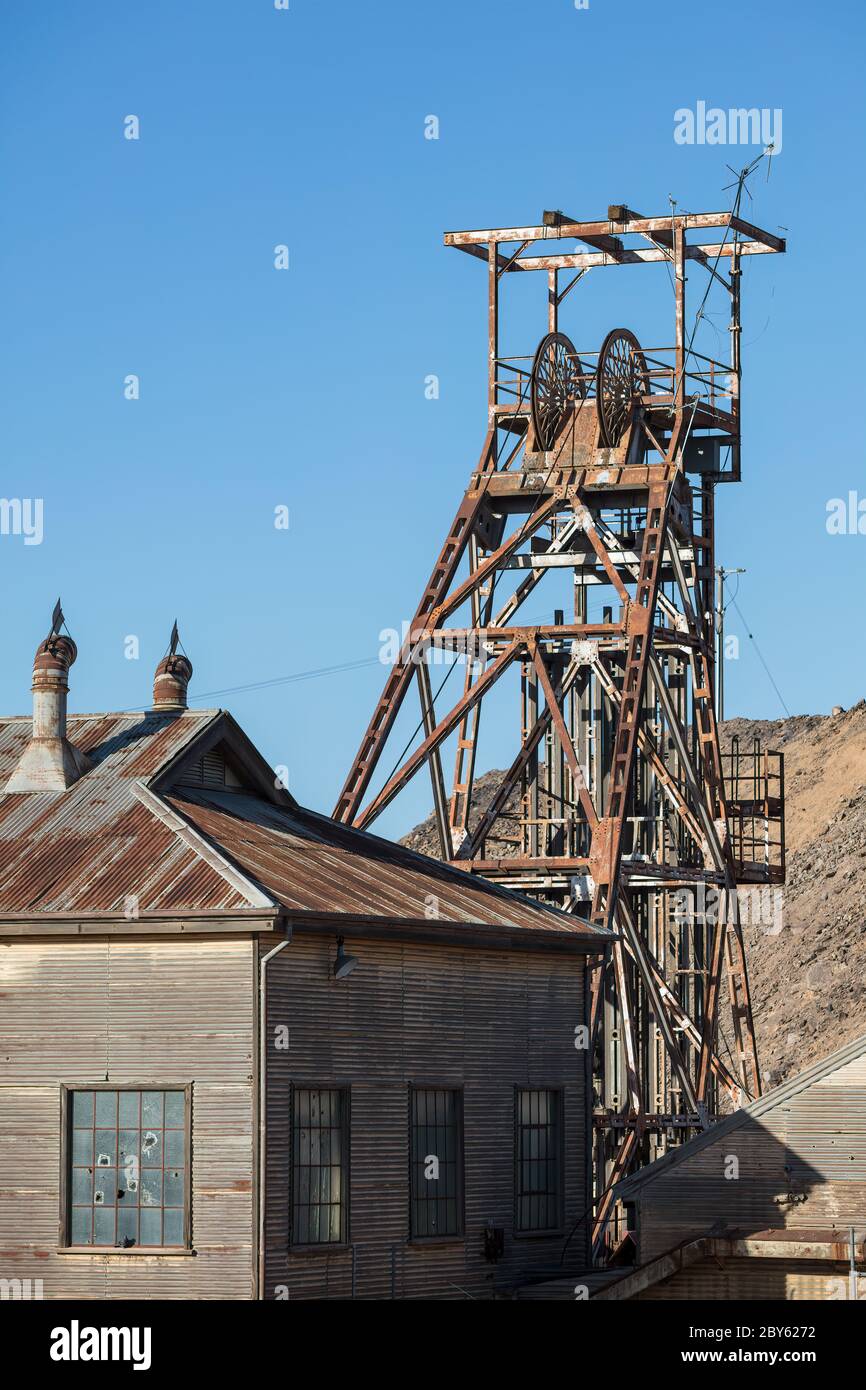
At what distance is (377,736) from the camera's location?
44.2m

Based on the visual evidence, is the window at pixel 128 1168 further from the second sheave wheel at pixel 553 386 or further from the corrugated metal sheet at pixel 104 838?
the second sheave wheel at pixel 553 386

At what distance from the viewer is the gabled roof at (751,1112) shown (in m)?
32.2

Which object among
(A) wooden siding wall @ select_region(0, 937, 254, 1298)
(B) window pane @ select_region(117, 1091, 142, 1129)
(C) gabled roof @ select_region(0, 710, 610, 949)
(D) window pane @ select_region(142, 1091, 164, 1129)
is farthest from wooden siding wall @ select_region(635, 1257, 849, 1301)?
(B) window pane @ select_region(117, 1091, 142, 1129)

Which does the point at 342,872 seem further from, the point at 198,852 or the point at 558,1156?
the point at 558,1156

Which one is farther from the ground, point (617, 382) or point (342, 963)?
point (617, 382)

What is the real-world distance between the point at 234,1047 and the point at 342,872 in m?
4.22

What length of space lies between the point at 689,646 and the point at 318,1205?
1883cm

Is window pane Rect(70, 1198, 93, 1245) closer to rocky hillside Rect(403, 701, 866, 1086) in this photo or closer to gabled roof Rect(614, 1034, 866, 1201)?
gabled roof Rect(614, 1034, 866, 1201)

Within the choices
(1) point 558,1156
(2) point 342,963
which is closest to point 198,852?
(2) point 342,963

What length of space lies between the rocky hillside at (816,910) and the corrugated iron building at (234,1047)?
149 feet

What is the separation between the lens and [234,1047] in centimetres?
2809

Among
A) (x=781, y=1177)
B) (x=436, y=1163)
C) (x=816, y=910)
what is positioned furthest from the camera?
(x=816, y=910)
